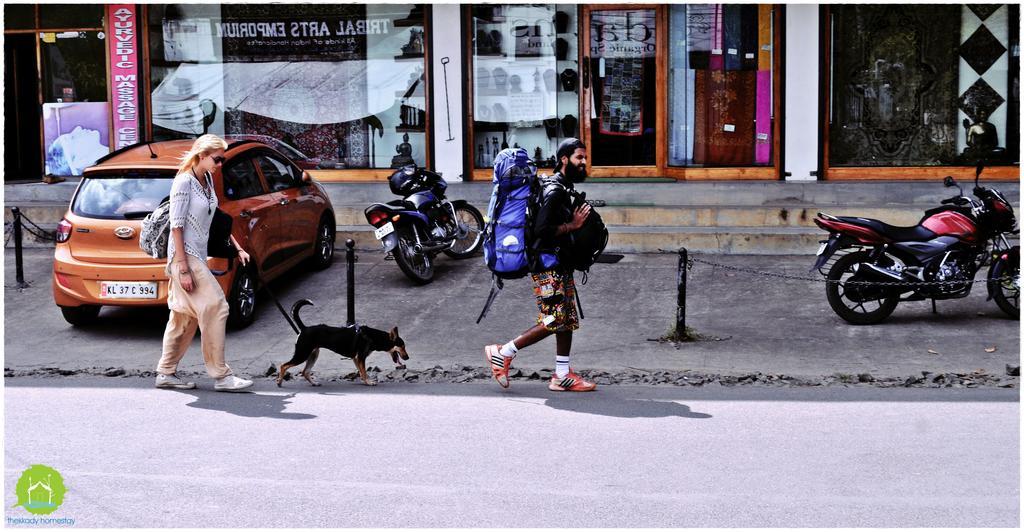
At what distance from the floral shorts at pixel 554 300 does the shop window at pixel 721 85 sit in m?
7.94

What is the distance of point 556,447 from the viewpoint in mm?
6527

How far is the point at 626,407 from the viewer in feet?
24.7

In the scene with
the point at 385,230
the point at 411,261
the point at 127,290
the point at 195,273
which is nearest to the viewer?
the point at 195,273

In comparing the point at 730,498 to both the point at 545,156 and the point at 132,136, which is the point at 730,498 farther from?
the point at 132,136

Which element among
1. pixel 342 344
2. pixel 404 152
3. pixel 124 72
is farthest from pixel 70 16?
pixel 342 344

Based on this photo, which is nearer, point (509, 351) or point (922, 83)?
point (509, 351)

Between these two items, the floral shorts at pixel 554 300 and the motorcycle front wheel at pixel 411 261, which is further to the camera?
the motorcycle front wheel at pixel 411 261

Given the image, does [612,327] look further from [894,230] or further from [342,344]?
[342,344]

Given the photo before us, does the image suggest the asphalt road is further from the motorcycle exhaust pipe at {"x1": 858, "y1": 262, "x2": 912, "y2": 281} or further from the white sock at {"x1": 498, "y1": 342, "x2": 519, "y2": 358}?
the motorcycle exhaust pipe at {"x1": 858, "y1": 262, "x2": 912, "y2": 281}

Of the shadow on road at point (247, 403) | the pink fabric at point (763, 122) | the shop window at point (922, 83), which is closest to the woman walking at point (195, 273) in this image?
the shadow on road at point (247, 403)

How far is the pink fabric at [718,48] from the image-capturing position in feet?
49.1

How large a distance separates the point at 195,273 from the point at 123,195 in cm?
253

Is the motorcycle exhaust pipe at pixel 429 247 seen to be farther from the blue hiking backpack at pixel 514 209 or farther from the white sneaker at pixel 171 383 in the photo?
the blue hiking backpack at pixel 514 209

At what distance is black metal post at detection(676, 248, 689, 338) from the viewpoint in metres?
9.37
